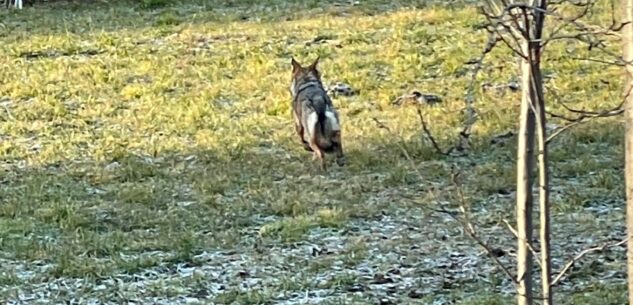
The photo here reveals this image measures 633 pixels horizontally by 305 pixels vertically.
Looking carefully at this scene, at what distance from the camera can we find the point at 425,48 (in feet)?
35.2

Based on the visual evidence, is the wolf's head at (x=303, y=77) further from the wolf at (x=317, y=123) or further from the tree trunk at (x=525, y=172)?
the tree trunk at (x=525, y=172)

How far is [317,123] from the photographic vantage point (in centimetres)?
712

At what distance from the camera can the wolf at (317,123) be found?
7.03 m

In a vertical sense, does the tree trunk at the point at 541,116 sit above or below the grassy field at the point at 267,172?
above

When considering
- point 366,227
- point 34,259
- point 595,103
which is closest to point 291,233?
point 366,227

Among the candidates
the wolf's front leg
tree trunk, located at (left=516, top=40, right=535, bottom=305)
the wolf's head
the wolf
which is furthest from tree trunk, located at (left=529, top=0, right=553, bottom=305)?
the wolf's head

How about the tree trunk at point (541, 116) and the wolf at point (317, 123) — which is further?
the wolf at point (317, 123)

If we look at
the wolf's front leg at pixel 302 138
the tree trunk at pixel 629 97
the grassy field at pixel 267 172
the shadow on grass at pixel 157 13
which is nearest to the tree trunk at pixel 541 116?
the tree trunk at pixel 629 97

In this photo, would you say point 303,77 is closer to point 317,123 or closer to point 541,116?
point 317,123

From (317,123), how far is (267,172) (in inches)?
17.1

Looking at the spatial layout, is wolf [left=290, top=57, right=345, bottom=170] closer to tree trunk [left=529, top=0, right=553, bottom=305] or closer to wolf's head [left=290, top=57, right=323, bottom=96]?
wolf's head [left=290, top=57, right=323, bottom=96]

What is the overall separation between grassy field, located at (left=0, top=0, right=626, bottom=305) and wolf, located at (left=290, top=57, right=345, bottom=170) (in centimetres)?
12

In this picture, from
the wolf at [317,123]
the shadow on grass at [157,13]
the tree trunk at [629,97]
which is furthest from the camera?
the shadow on grass at [157,13]

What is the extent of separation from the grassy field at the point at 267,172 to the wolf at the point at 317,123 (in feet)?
0.41
